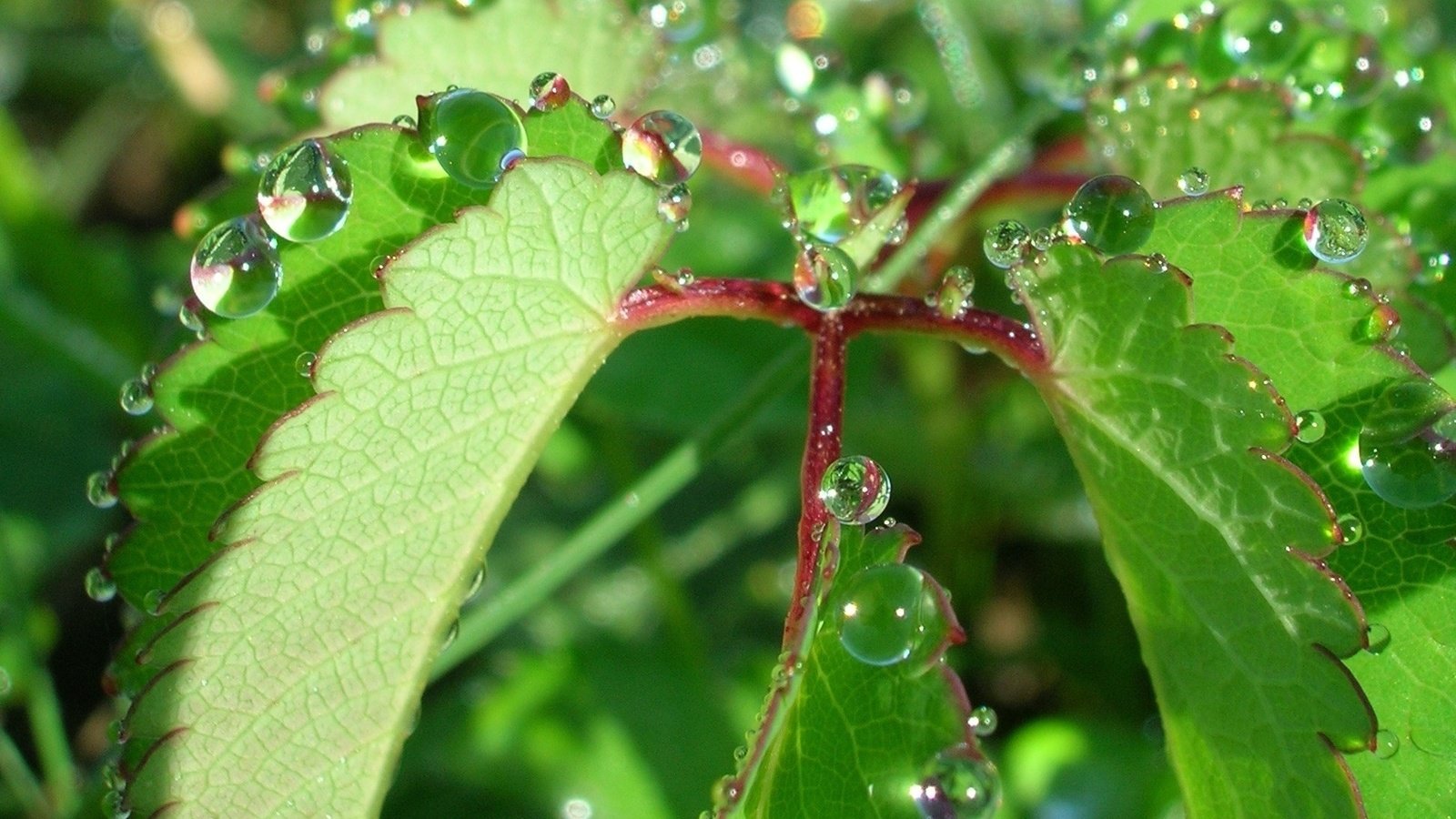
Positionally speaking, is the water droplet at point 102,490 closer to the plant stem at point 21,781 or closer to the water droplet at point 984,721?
the plant stem at point 21,781

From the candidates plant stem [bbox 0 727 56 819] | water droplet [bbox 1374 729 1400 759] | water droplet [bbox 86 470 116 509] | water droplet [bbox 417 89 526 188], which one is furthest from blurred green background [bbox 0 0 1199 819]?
water droplet [bbox 1374 729 1400 759]

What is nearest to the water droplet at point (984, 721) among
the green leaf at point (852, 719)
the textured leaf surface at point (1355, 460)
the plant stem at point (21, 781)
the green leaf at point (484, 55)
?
the green leaf at point (852, 719)

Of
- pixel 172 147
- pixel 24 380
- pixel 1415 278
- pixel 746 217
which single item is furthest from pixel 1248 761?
pixel 172 147

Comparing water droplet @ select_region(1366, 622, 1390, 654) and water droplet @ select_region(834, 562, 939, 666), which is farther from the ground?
water droplet @ select_region(834, 562, 939, 666)

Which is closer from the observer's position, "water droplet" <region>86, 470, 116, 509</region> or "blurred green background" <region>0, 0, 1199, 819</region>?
"water droplet" <region>86, 470, 116, 509</region>

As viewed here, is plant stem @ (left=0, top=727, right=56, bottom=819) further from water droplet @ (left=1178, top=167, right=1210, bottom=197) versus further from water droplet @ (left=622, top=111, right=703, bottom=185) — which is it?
water droplet @ (left=1178, top=167, right=1210, bottom=197)

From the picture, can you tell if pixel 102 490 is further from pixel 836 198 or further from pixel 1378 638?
pixel 1378 638
